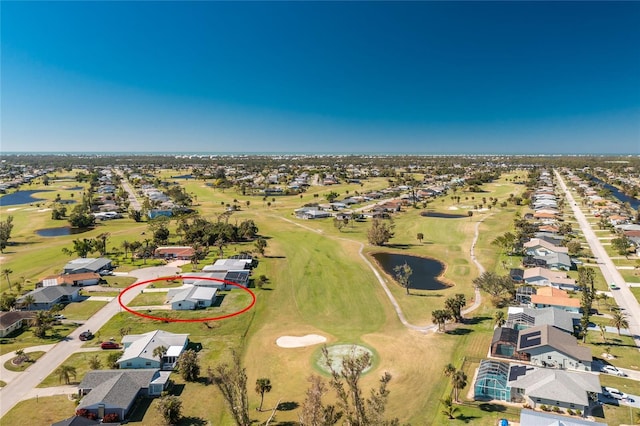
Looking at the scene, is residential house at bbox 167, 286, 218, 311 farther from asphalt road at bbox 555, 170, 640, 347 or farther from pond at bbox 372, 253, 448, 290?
asphalt road at bbox 555, 170, 640, 347

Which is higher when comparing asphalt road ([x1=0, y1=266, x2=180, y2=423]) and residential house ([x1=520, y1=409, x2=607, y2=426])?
residential house ([x1=520, y1=409, x2=607, y2=426])

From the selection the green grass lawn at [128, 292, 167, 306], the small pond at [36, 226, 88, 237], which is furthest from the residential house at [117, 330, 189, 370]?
the small pond at [36, 226, 88, 237]

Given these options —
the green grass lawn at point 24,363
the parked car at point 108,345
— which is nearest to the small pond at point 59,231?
the green grass lawn at point 24,363

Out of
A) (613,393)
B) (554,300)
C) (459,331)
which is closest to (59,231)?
(459,331)

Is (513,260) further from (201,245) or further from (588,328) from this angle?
(201,245)

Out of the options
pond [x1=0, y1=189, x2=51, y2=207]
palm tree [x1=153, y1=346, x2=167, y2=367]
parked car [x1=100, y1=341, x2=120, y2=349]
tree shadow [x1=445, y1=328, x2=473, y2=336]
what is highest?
palm tree [x1=153, y1=346, x2=167, y2=367]

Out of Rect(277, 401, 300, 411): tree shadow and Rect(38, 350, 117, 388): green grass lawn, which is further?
Rect(38, 350, 117, 388): green grass lawn
